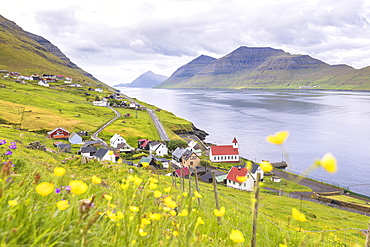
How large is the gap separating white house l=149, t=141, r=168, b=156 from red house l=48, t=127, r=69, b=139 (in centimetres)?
2597

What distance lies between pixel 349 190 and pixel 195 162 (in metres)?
37.7

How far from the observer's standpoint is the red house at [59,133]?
70562mm

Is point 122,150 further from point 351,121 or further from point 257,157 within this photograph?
point 351,121

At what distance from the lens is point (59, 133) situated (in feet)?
236

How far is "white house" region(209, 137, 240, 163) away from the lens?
244 ft

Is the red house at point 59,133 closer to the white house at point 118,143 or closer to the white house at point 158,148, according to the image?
the white house at point 118,143

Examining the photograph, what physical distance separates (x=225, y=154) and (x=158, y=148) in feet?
68.8

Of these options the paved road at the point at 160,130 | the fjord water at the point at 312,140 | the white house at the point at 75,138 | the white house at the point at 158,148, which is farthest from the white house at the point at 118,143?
the fjord water at the point at 312,140

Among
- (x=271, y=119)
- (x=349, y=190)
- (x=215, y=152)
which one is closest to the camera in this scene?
(x=349, y=190)

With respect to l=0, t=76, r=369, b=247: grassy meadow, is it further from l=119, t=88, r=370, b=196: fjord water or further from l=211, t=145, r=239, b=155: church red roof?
l=211, t=145, r=239, b=155: church red roof

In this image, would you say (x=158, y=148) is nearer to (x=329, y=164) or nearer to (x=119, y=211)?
(x=119, y=211)

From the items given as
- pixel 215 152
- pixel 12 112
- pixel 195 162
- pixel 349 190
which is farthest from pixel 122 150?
pixel 349 190

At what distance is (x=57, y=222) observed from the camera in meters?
2.39

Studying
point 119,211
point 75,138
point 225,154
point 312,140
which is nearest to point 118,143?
point 75,138
